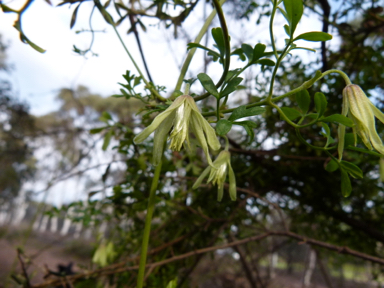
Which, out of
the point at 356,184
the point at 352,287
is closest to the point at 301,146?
the point at 356,184

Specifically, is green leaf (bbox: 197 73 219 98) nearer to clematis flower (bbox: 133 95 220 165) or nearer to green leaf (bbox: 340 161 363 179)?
clematis flower (bbox: 133 95 220 165)

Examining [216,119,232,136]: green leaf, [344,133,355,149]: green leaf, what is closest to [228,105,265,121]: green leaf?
[216,119,232,136]: green leaf

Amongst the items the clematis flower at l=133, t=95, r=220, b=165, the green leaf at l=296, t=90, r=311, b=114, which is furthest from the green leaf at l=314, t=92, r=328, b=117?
the clematis flower at l=133, t=95, r=220, b=165

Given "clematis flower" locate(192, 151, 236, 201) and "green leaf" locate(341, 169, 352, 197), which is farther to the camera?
"clematis flower" locate(192, 151, 236, 201)

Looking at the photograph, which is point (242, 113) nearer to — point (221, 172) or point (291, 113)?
point (291, 113)

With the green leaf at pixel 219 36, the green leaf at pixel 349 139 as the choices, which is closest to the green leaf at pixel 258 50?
the green leaf at pixel 219 36

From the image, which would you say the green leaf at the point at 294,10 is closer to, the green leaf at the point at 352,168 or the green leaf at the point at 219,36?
the green leaf at the point at 219,36

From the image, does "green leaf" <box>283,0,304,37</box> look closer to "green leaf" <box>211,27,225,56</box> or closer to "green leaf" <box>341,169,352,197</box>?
"green leaf" <box>211,27,225,56</box>

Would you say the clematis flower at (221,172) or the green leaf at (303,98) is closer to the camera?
the green leaf at (303,98)

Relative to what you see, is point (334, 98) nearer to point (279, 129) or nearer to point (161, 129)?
point (279, 129)

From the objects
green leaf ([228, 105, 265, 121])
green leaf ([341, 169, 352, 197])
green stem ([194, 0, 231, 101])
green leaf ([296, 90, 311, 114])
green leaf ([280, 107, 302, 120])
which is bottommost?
green leaf ([341, 169, 352, 197])

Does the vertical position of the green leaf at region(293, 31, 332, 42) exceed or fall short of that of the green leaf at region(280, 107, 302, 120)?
it exceeds it

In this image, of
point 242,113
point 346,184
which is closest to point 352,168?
point 346,184
